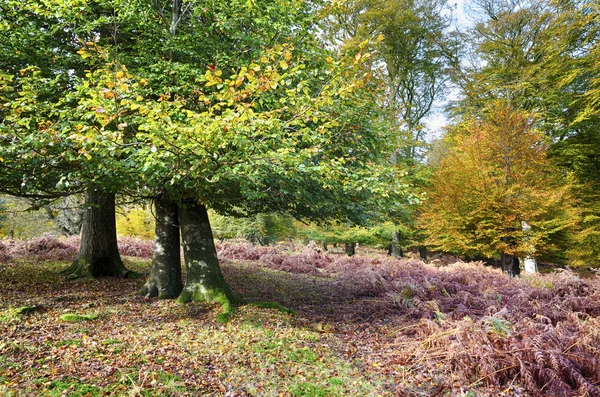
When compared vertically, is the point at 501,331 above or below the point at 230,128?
below

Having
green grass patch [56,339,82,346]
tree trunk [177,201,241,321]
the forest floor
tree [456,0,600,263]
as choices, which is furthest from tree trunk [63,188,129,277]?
tree [456,0,600,263]

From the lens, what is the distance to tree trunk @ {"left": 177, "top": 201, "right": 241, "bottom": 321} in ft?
22.0

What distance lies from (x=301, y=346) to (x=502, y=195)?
31.0 ft

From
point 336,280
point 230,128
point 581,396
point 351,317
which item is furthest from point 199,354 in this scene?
point 336,280

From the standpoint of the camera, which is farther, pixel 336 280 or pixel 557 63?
pixel 557 63

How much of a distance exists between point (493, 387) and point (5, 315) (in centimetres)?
677

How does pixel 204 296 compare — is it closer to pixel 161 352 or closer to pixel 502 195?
pixel 161 352

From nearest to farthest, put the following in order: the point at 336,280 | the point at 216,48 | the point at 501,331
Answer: the point at 501,331, the point at 216,48, the point at 336,280

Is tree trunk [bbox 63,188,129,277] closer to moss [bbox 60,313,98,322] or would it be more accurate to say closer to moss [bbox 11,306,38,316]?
moss [bbox 11,306,38,316]

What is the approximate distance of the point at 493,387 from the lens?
159 inches

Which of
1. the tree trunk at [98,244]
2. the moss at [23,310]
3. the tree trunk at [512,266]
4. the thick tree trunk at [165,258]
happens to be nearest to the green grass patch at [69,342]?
the moss at [23,310]

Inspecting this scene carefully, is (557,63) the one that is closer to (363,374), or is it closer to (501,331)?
(501,331)

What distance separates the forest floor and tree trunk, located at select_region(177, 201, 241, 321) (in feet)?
1.14

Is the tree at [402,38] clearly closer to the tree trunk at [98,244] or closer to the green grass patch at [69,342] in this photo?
the tree trunk at [98,244]
